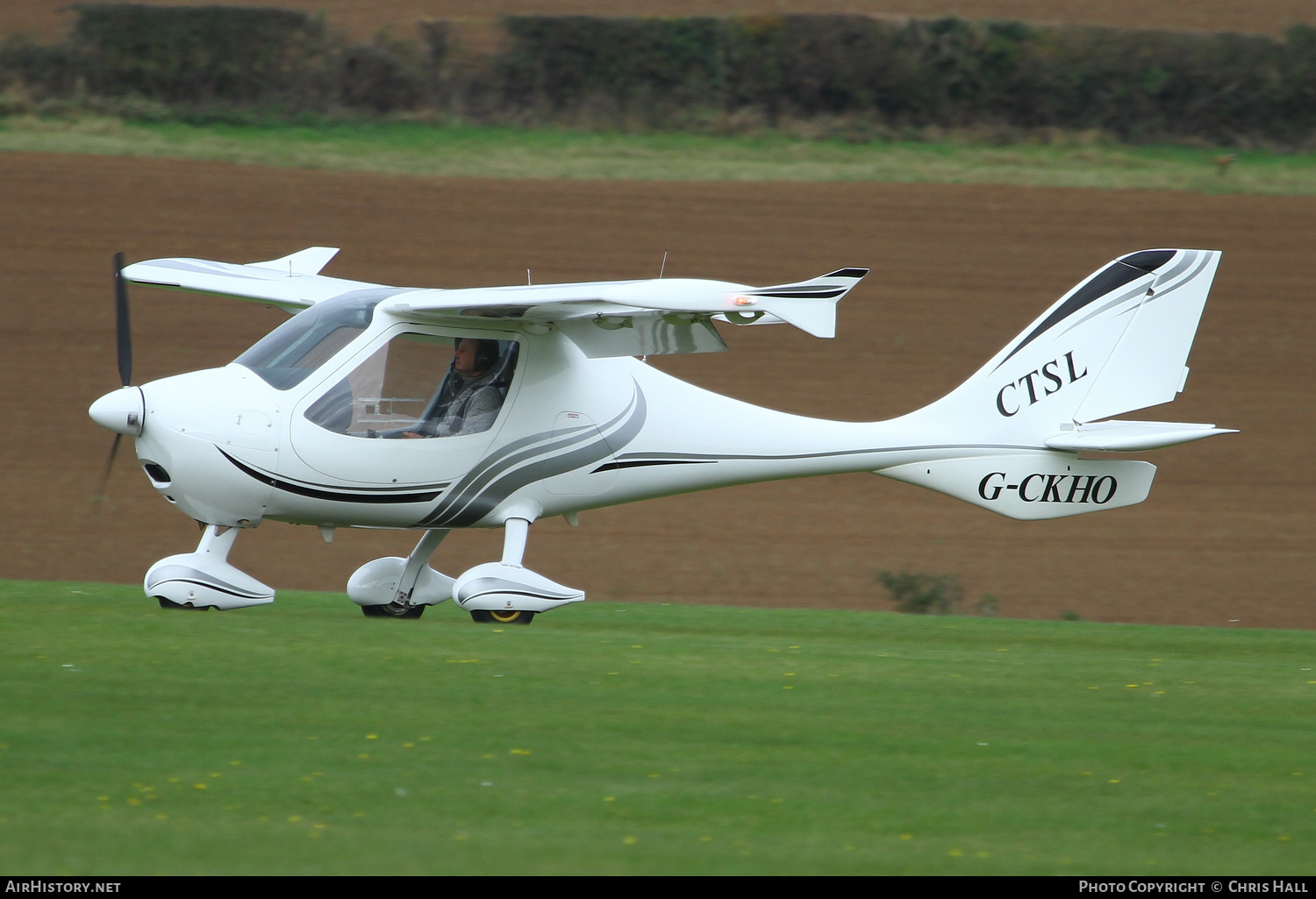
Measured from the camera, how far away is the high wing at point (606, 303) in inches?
Result: 421

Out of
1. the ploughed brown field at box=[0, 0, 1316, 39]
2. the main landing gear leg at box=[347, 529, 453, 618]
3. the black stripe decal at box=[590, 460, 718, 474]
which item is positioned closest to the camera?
the black stripe decal at box=[590, 460, 718, 474]

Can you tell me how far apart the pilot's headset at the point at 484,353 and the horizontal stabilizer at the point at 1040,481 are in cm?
363

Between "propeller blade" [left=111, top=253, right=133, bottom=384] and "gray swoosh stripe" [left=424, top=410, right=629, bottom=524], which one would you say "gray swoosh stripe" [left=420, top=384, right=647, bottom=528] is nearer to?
"gray swoosh stripe" [left=424, top=410, right=629, bottom=524]

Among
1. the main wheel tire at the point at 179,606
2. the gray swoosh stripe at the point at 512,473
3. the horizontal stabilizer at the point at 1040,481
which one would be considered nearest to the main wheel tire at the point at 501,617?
the gray swoosh stripe at the point at 512,473

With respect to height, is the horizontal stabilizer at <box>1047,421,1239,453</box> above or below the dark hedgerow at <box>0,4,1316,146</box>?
below

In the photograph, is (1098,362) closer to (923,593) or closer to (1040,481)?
(1040,481)

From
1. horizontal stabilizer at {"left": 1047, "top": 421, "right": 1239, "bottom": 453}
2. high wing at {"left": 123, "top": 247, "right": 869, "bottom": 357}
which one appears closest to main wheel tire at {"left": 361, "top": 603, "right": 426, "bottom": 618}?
high wing at {"left": 123, "top": 247, "right": 869, "bottom": 357}

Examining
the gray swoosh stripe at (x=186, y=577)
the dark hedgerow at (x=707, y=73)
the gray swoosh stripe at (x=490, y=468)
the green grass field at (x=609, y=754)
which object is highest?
the dark hedgerow at (x=707, y=73)

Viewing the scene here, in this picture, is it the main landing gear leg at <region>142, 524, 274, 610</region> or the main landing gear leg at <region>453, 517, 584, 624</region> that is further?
the main landing gear leg at <region>453, 517, 584, 624</region>

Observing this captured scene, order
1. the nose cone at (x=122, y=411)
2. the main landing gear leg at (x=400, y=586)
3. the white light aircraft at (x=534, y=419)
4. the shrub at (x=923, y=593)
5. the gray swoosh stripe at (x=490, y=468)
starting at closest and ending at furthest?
1. the nose cone at (x=122, y=411)
2. the white light aircraft at (x=534, y=419)
3. the gray swoosh stripe at (x=490, y=468)
4. the main landing gear leg at (x=400, y=586)
5. the shrub at (x=923, y=593)

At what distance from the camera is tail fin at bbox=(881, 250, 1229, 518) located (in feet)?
44.9

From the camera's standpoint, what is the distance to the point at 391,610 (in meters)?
13.2

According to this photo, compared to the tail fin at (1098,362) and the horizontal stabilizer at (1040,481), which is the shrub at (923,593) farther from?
the tail fin at (1098,362)

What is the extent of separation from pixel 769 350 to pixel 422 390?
16643mm
